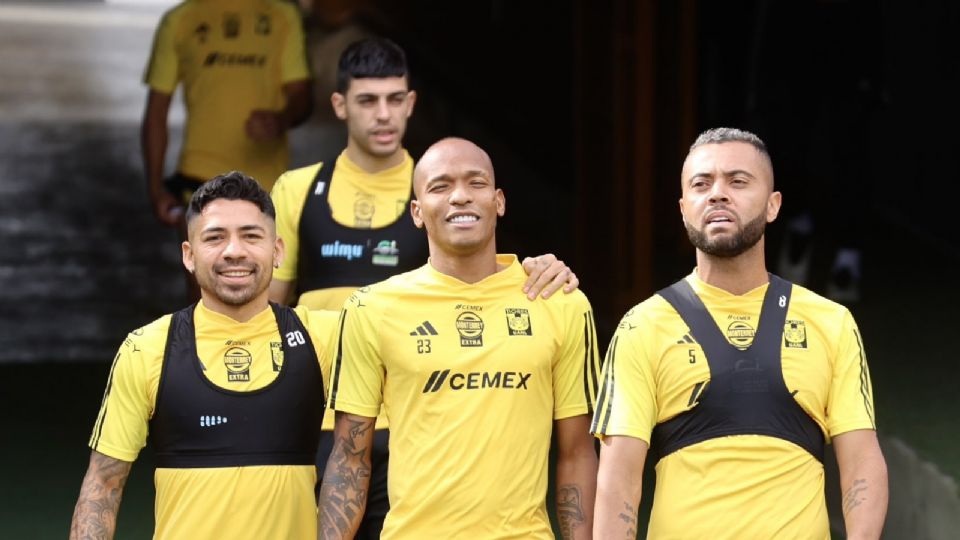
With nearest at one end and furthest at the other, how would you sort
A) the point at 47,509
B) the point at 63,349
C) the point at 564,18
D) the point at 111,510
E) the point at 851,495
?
the point at 851,495, the point at 111,510, the point at 47,509, the point at 63,349, the point at 564,18

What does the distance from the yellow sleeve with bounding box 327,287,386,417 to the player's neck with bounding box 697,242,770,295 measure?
91 centimetres

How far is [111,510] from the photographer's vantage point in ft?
17.6

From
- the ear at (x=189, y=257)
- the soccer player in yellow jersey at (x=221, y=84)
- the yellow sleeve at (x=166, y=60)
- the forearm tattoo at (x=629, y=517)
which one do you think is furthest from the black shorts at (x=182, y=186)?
the forearm tattoo at (x=629, y=517)

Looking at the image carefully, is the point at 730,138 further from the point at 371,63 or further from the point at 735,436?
the point at 371,63

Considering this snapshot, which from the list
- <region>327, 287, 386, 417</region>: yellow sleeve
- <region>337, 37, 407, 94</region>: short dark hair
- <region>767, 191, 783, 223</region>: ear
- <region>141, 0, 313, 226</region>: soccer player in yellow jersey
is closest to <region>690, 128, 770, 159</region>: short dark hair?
<region>767, 191, 783, 223</region>: ear

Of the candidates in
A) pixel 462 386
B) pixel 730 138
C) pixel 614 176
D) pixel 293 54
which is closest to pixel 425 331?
pixel 462 386

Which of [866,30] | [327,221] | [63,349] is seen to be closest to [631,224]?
[866,30]

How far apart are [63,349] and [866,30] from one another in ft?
17.2

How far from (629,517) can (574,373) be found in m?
0.50

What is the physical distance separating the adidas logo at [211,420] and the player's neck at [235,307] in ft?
0.97

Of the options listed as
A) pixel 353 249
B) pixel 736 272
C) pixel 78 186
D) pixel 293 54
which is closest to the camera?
pixel 736 272

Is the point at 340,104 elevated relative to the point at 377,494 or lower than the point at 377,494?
elevated

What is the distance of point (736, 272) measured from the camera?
5.27 metres

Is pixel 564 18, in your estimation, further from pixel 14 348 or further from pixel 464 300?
pixel 464 300
